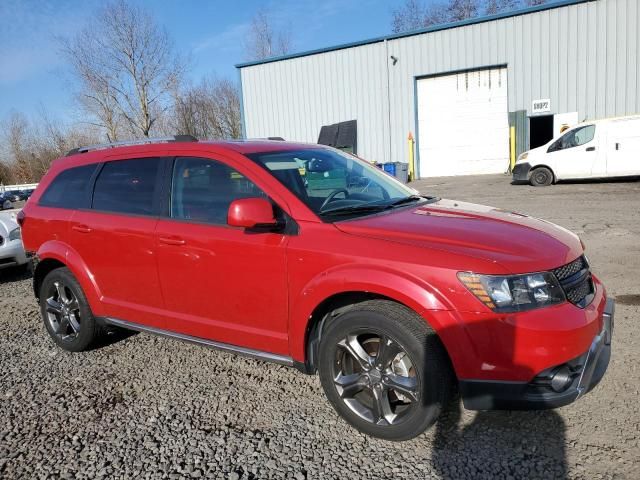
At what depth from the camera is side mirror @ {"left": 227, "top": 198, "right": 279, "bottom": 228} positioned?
9.35ft

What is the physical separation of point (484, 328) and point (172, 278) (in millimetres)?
2117

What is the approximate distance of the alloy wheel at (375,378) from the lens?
8.73 feet

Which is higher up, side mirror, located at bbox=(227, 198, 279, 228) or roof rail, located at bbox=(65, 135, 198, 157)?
roof rail, located at bbox=(65, 135, 198, 157)

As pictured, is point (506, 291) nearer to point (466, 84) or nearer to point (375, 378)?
point (375, 378)

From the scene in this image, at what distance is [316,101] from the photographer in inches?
906

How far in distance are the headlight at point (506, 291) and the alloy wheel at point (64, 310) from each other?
339cm

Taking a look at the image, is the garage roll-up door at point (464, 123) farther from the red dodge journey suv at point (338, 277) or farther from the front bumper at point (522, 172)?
the red dodge journey suv at point (338, 277)

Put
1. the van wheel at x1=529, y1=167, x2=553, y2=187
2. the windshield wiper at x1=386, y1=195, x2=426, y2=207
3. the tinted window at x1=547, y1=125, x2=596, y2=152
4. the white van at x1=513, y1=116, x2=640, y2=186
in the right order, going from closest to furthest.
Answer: the windshield wiper at x1=386, y1=195, x2=426, y2=207
the white van at x1=513, y1=116, x2=640, y2=186
the tinted window at x1=547, y1=125, x2=596, y2=152
the van wheel at x1=529, y1=167, x2=553, y2=187

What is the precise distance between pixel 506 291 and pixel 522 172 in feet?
45.5

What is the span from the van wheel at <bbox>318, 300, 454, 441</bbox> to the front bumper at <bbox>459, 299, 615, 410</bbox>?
0.52 feet

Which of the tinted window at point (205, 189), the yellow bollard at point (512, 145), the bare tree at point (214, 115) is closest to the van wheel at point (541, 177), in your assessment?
the yellow bollard at point (512, 145)

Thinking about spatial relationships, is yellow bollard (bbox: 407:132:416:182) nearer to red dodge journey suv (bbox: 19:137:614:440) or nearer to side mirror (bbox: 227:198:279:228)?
red dodge journey suv (bbox: 19:137:614:440)

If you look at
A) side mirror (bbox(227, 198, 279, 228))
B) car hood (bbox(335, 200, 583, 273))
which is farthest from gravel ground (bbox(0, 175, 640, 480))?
side mirror (bbox(227, 198, 279, 228))

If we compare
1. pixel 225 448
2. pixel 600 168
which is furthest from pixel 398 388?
pixel 600 168
